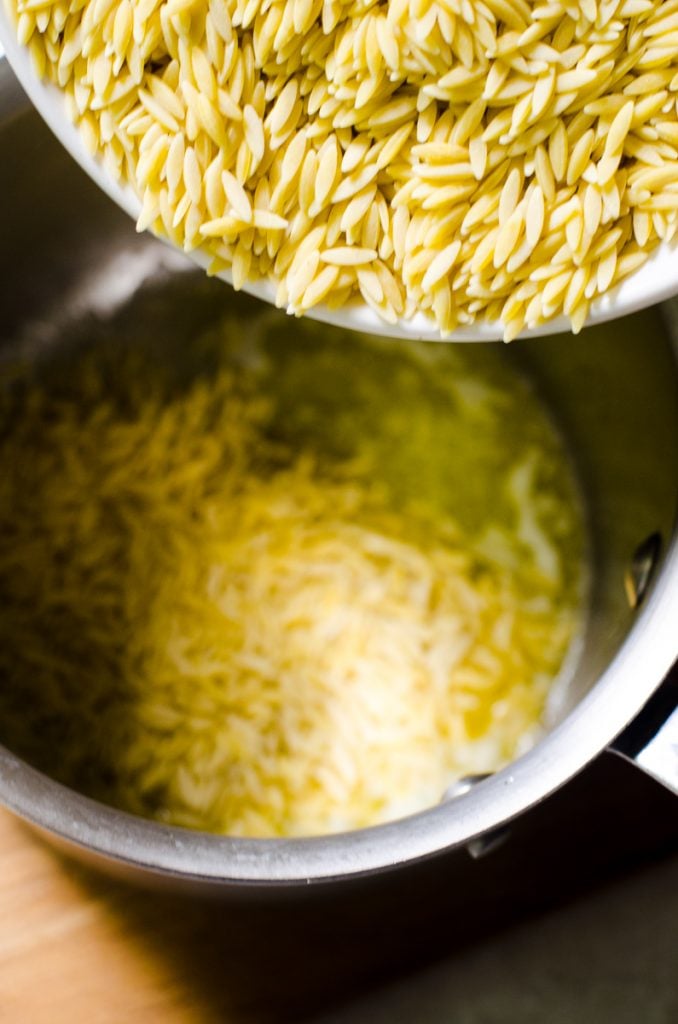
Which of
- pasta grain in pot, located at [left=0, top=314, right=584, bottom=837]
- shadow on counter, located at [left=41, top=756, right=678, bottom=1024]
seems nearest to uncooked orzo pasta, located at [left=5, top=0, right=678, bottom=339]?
pasta grain in pot, located at [left=0, top=314, right=584, bottom=837]

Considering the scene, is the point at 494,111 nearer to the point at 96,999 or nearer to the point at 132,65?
the point at 132,65

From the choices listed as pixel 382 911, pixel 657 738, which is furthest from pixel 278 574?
pixel 657 738

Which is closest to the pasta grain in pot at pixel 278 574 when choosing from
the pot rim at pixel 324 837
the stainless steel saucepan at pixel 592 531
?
the stainless steel saucepan at pixel 592 531

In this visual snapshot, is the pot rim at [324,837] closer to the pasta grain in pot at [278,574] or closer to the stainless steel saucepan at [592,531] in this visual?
the stainless steel saucepan at [592,531]

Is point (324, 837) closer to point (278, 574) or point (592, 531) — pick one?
point (278, 574)

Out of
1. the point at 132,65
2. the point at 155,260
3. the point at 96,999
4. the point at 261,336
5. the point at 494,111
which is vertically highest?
the point at 132,65

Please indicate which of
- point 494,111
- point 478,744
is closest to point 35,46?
point 494,111

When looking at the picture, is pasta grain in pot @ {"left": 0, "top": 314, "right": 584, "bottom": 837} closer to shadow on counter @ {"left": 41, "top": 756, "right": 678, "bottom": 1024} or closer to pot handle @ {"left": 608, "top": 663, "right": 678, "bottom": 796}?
shadow on counter @ {"left": 41, "top": 756, "right": 678, "bottom": 1024}
